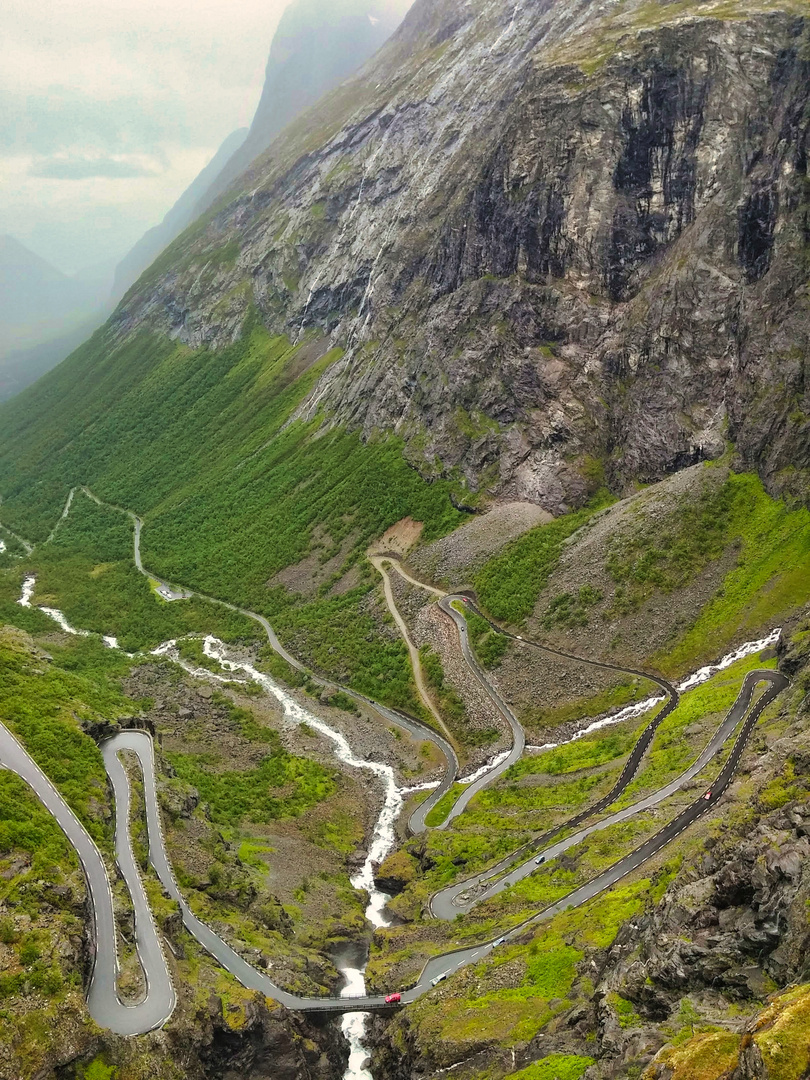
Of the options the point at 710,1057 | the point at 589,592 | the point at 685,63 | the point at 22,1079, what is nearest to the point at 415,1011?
the point at 22,1079

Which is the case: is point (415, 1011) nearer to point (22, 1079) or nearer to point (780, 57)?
point (22, 1079)

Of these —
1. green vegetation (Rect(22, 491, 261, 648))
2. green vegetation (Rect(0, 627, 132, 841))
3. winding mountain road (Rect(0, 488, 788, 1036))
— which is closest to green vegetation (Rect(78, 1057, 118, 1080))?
winding mountain road (Rect(0, 488, 788, 1036))

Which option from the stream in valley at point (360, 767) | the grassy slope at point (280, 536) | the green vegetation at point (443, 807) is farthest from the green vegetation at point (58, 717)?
the grassy slope at point (280, 536)

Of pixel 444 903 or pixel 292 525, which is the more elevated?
pixel 292 525

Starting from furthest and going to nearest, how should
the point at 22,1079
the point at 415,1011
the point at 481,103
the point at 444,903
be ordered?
the point at 481,103 < the point at 444,903 < the point at 415,1011 < the point at 22,1079

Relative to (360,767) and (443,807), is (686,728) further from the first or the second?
(360,767)

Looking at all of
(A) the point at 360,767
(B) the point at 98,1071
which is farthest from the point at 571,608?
(B) the point at 98,1071
